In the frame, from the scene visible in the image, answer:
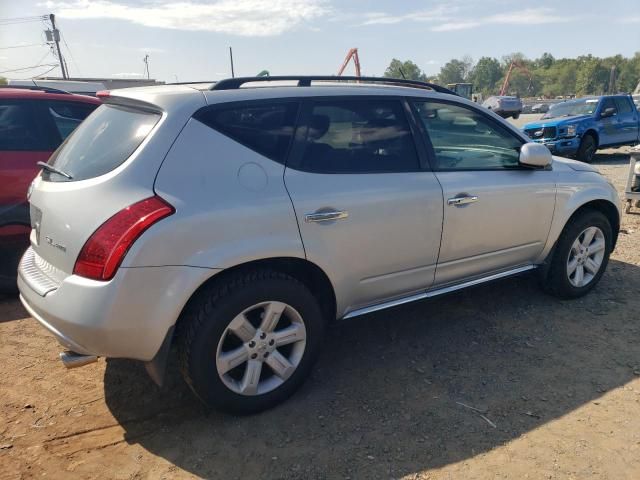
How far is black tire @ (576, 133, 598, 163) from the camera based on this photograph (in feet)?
41.5

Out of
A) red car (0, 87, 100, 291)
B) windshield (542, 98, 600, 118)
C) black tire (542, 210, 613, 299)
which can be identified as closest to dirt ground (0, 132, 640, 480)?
black tire (542, 210, 613, 299)

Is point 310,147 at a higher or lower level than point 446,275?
higher

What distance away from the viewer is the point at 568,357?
341cm

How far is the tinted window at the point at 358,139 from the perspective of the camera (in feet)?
9.54

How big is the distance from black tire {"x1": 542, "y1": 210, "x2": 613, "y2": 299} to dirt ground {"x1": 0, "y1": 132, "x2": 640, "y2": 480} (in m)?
0.31

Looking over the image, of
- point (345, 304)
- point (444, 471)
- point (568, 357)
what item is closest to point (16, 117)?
point (345, 304)

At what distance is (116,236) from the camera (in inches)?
90.9

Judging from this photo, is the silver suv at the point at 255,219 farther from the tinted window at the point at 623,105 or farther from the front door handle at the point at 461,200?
the tinted window at the point at 623,105

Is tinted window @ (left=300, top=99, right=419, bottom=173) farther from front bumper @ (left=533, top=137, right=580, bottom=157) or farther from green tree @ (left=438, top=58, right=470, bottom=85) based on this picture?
green tree @ (left=438, top=58, right=470, bottom=85)

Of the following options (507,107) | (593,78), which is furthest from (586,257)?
(593,78)

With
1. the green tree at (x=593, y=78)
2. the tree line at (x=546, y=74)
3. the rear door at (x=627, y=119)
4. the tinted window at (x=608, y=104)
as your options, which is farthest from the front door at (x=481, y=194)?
the green tree at (x=593, y=78)

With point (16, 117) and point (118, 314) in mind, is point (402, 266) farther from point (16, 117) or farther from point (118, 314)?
point (16, 117)

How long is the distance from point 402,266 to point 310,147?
0.97m

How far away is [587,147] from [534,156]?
418 inches
